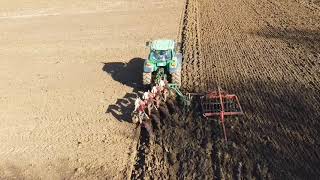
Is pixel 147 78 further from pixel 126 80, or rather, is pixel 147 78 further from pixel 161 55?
pixel 126 80

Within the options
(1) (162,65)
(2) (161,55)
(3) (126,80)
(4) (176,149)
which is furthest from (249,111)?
(3) (126,80)

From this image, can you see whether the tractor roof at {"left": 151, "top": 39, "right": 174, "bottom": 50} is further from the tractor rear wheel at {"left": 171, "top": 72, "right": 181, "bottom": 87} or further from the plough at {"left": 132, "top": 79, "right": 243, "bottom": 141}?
the plough at {"left": 132, "top": 79, "right": 243, "bottom": 141}

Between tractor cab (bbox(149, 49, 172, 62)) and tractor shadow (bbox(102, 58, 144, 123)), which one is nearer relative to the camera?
tractor shadow (bbox(102, 58, 144, 123))

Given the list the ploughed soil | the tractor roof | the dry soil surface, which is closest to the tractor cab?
the tractor roof

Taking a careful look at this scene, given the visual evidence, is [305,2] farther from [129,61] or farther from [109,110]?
[109,110]

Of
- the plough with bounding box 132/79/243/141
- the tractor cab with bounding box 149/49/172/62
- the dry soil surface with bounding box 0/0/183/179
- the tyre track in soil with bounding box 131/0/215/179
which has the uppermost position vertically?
the tractor cab with bounding box 149/49/172/62

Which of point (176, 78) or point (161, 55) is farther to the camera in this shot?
point (161, 55)

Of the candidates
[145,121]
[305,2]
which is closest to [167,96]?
[145,121]
